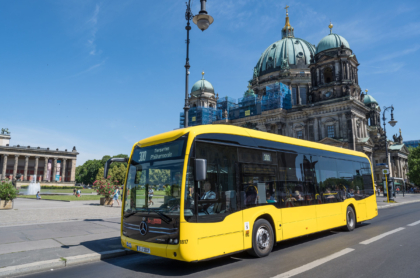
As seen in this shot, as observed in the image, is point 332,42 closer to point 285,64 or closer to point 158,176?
point 285,64

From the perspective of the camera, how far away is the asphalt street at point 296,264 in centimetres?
582

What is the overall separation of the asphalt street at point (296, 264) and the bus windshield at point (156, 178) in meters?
1.36

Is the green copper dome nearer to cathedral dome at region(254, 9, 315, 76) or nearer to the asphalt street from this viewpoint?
cathedral dome at region(254, 9, 315, 76)

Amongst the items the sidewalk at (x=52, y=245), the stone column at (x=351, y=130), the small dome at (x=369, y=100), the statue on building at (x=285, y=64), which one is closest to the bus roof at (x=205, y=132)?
the sidewalk at (x=52, y=245)

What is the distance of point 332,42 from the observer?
1943 inches

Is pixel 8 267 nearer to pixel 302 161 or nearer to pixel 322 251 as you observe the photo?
pixel 322 251

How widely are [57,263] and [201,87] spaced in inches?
2705

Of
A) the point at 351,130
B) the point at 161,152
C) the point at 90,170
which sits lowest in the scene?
the point at 161,152

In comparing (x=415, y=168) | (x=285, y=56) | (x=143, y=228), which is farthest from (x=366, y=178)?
(x=415, y=168)

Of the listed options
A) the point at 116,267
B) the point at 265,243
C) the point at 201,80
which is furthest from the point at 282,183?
the point at 201,80

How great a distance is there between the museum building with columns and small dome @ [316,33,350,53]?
82925mm

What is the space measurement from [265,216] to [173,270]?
8.69 feet

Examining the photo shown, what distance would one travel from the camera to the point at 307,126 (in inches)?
1981

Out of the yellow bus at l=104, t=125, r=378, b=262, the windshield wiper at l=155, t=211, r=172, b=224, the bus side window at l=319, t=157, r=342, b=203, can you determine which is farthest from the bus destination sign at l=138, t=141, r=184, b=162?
the bus side window at l=319, t=157, r=342, b=203
